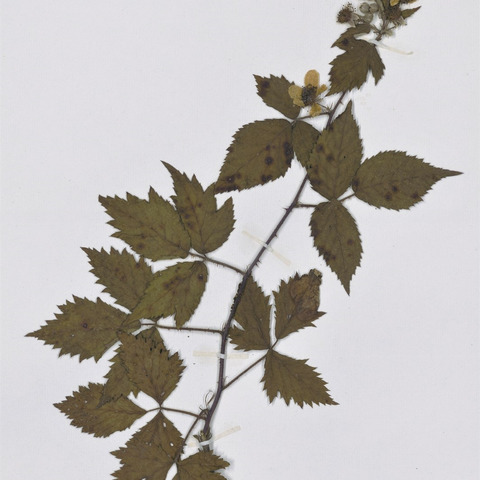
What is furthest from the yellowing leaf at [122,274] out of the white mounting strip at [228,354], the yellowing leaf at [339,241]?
the yellowing leaf at [339,241]

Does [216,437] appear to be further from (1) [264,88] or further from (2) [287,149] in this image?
(1) [264,88]

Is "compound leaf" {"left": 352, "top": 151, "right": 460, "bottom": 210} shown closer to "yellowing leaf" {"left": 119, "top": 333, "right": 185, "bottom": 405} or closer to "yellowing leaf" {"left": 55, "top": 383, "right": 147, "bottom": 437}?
"yellowing leaf" {"left": 119, "top": 333, "right": 185, "bottom": 405}

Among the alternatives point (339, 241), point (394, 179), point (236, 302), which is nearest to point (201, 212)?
point (236, 302)

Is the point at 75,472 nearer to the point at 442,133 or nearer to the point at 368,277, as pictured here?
the point at 368,277

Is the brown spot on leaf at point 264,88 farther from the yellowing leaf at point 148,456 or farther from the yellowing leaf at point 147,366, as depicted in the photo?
the yellowing leaf at point 148,456

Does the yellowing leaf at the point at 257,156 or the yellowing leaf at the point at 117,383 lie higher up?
the yellowing leaf at the point at 257,156

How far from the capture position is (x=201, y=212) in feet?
4.26

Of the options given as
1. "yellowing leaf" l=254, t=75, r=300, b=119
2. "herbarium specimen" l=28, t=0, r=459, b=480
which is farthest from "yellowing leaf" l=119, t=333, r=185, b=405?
"yellowing leaf" l=254, t=75, r=300, b=119

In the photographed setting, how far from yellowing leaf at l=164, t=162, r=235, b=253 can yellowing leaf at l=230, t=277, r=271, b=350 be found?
18cm

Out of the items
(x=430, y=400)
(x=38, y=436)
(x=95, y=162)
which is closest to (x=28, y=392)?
(x=38, y=436)

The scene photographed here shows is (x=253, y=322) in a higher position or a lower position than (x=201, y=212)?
lower

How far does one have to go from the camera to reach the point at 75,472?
4.71 ft

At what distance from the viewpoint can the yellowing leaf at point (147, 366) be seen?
1.29 meters

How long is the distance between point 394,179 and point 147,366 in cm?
81
